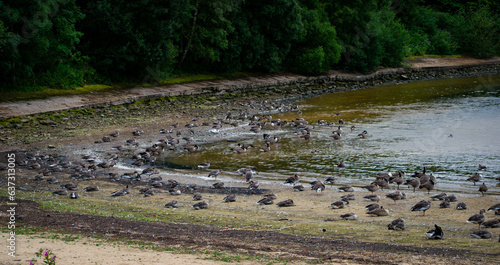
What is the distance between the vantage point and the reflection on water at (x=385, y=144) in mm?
22000

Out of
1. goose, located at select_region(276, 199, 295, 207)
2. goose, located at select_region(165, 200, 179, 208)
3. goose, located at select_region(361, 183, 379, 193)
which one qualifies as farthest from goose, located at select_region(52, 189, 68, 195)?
goose, located at select_region(361, 183, 379, 193)

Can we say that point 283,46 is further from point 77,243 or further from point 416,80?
point 77,243

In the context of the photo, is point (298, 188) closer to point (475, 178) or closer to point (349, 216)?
point (349, 216)

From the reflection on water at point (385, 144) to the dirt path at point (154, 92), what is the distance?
24.7 feet

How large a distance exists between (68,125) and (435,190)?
69.5 feet

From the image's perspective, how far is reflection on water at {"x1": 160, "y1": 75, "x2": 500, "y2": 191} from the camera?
72.2 ft

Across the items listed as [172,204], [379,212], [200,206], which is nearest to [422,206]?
[379,212]

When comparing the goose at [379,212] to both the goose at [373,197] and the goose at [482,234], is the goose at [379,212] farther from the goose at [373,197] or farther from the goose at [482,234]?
the goose at [482,234]

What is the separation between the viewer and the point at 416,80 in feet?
197

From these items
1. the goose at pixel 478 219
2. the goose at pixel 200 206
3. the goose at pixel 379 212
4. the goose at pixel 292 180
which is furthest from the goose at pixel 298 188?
the goose at pixel 478 219

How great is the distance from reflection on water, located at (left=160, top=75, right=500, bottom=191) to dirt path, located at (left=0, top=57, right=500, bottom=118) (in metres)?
7.53

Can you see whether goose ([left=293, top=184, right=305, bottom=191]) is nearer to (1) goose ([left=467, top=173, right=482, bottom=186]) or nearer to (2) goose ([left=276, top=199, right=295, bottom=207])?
(2) goose ([left=276, top=199, right=295, bottom=207])

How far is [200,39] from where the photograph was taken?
46.0 meters

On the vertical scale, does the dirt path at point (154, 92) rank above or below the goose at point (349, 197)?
above
